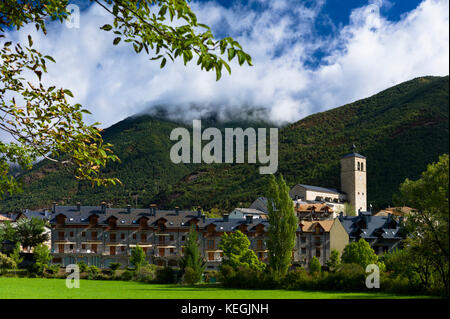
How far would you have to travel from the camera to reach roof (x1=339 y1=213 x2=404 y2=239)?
54375mm

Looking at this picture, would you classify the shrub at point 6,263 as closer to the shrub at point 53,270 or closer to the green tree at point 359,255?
the shrub at point 53,270

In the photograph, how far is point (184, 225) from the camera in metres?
55.0

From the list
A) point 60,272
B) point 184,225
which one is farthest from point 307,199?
point 60,272

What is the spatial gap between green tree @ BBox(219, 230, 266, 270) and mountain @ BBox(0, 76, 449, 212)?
4756cm

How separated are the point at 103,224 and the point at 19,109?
166ft

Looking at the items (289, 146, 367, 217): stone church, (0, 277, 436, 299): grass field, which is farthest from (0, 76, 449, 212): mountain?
(0, 277, 436, 299): grass field

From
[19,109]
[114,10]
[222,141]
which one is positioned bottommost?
[19,109]

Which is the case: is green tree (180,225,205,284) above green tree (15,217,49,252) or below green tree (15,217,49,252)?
below

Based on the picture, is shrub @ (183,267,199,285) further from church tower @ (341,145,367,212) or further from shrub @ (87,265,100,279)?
church tower @ (341,145,367,212)
